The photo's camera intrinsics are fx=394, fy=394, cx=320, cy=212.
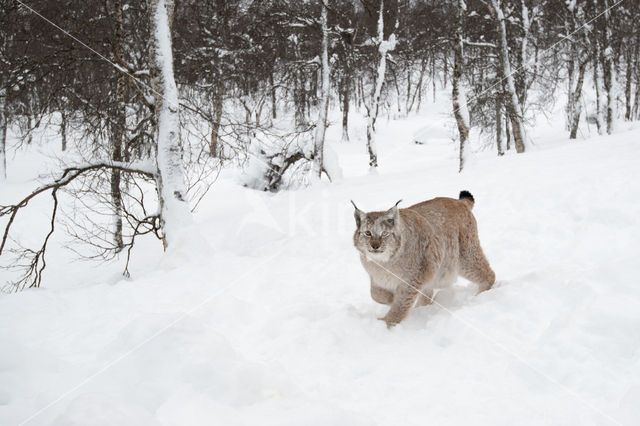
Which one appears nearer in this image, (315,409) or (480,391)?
(315,409)

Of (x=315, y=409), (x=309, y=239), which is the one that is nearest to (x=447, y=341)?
(x=315, y=409)

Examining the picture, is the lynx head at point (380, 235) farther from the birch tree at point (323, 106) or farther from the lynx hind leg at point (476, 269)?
the birch tree at point (323, 106)

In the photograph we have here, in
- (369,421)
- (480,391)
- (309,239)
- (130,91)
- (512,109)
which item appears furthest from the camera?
(512,109)

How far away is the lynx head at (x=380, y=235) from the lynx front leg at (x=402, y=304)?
0.37 metres

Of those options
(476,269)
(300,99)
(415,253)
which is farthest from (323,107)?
(415,253)

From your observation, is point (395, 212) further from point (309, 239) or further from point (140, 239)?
point (140, 239)

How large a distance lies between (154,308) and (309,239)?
10.7 feet

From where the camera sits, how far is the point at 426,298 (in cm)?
444

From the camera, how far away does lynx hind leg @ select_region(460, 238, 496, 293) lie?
4.44m

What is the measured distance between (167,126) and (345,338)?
509 cm

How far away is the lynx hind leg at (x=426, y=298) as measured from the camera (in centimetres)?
436

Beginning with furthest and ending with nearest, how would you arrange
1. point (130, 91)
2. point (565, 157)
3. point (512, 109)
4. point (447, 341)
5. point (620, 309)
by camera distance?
point (512, 109), point (130, 91), point (565, 157), point (447, 341), point (620, 309)

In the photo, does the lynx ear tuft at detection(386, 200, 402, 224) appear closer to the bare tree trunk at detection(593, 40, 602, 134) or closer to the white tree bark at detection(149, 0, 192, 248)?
the white tree bark at detection(149, 0, 192, 248)

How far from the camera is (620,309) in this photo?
3104mm
